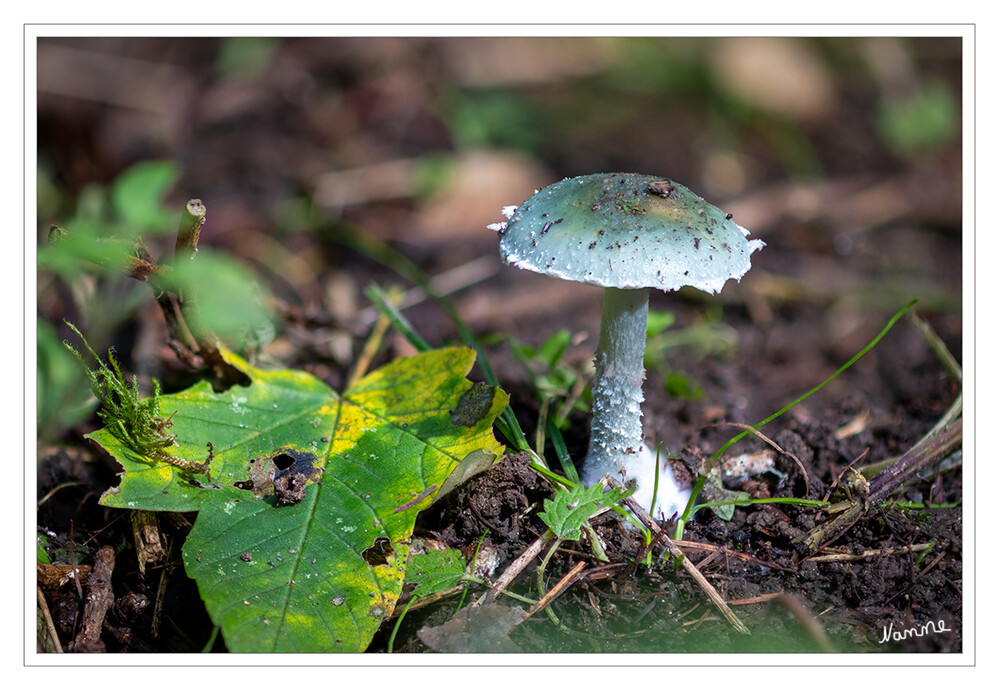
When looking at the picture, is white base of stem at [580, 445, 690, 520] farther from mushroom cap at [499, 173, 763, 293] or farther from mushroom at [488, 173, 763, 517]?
mushroom cap at [499, 173, 763, 293]

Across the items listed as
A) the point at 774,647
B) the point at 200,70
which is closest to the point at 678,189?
the point at 774,647

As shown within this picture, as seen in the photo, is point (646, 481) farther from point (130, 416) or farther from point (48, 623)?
point (48, 623)

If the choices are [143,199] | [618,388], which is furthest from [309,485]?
[143,199]

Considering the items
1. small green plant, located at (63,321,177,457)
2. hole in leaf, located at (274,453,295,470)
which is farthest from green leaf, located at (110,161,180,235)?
hole in leaf, located at (274,453,295,470)

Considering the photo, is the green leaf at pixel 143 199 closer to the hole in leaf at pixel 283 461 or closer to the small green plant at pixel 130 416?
the small green plant at pixel 130 416

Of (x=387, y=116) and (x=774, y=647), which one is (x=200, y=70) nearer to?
(x=387, y=116)
